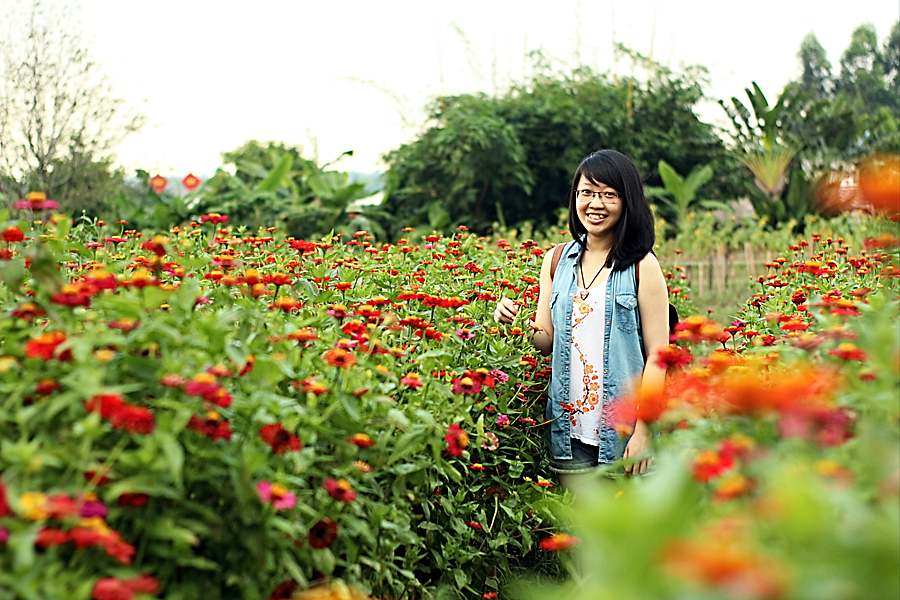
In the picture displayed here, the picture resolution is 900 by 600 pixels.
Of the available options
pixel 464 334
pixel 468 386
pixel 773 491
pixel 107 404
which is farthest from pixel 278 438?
pixel 464 334

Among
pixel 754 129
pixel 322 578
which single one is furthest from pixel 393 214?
pixel 322 578

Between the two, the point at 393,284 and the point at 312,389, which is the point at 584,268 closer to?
the point at 393,284

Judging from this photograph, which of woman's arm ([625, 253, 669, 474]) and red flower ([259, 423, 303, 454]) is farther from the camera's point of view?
woman's arm ([625, 253, 669, 474])

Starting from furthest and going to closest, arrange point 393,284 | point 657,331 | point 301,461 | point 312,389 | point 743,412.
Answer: point 393,284, point 657,331, point 312,389, point 301,461, point 743,412

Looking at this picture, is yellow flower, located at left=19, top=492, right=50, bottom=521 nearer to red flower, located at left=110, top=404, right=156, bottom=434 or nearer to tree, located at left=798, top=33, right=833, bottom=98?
red flower, located at left=110, top=404, right=156, bottom=434

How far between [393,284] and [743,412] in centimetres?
246

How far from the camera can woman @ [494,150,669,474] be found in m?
3.42

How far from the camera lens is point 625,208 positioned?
11.4 ft

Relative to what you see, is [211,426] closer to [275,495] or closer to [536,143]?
[275,495]

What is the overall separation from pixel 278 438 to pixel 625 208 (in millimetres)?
1808

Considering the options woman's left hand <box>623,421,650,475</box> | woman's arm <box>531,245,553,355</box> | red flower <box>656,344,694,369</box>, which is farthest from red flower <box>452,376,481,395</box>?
woman's arm <box>531,245,553,355</box>

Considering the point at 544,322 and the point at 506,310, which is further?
the point at 544,322

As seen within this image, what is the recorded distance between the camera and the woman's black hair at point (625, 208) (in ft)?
11.3

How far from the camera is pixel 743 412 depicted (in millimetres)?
1783
